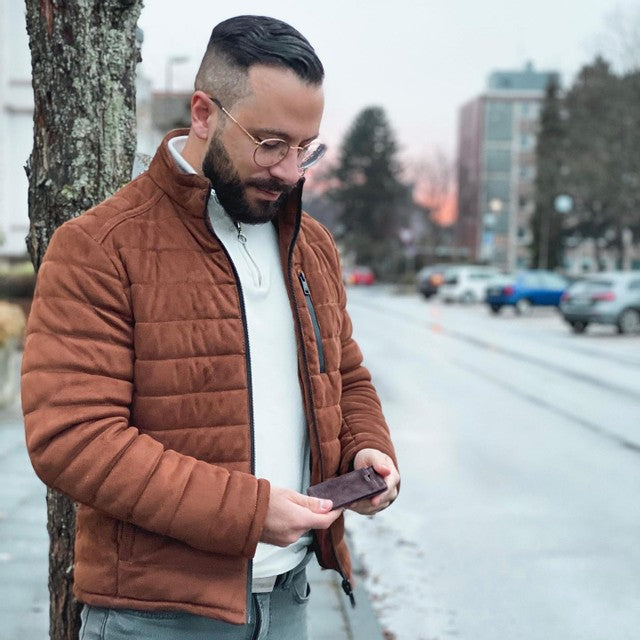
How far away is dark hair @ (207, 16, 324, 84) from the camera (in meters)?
1.64

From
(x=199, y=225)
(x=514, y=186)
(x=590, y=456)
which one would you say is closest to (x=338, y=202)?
(x=514, y=186)

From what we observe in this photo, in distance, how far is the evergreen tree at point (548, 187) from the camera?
200 feet

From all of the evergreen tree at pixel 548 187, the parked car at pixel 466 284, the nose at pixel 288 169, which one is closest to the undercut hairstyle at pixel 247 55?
the nose at pixel 288 169

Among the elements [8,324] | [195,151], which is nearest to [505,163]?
[8,324]

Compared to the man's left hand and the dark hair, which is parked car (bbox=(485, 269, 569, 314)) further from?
the dark hair

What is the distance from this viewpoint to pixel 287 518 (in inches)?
63.1

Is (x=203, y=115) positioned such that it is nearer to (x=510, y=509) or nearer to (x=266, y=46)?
(x=266, y=46)

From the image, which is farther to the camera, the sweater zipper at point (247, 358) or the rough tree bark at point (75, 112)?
the rough tree bark at point (75, 112)

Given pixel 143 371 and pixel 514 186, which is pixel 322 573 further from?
pixel 514 186

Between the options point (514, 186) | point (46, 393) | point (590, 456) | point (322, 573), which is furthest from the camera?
point (514, 186)

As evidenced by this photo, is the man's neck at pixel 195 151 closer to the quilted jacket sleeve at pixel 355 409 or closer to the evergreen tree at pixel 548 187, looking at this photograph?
the quilted jacket sleeve at pixel 355 409

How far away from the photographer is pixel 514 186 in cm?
10812

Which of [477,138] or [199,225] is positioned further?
[477,138]

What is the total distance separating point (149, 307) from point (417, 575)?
3996mm
